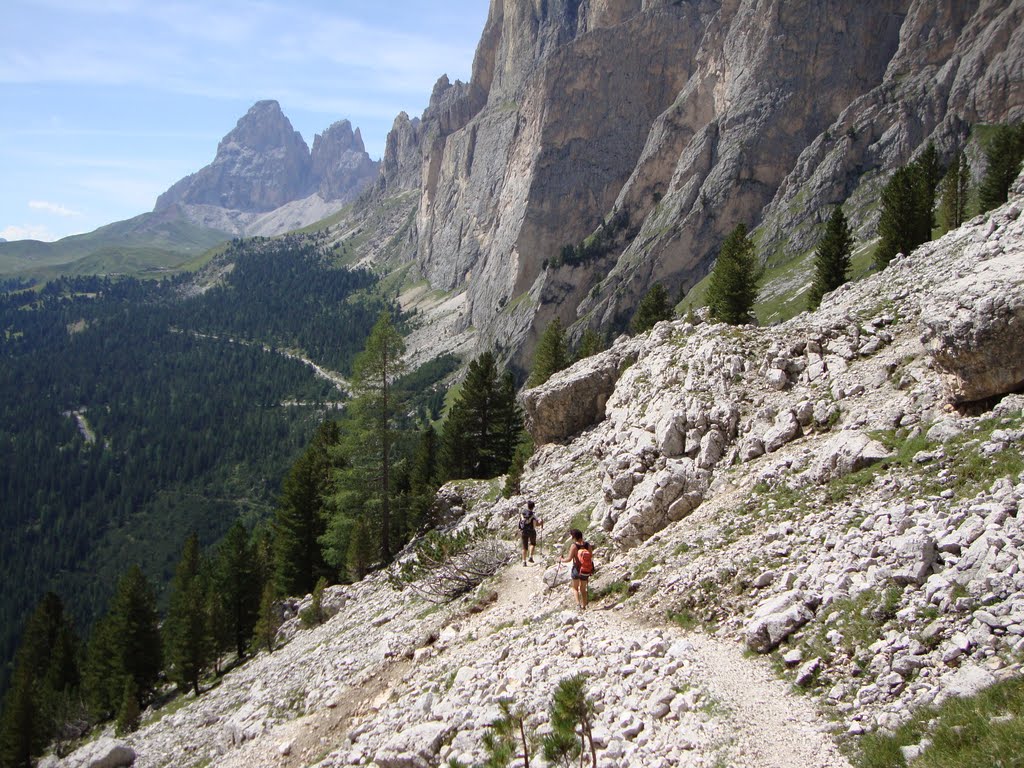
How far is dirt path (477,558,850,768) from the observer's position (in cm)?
1024

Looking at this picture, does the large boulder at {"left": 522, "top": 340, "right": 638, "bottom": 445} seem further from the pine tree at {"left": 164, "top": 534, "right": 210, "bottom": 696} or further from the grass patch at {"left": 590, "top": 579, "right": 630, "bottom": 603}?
the pine tree at {"left": 164, "top": 534, "right": 210, "bottom": 696}

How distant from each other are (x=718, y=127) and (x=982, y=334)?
149460mm

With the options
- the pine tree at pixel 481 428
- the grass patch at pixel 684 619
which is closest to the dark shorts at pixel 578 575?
the grass patch at pixel 684 619

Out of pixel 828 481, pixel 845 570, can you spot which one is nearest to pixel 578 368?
pixel 828 481

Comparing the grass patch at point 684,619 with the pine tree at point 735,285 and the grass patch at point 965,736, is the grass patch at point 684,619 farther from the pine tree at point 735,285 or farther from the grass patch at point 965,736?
the pine tree at point 735,285

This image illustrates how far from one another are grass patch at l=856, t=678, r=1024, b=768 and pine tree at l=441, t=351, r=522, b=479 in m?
46.9

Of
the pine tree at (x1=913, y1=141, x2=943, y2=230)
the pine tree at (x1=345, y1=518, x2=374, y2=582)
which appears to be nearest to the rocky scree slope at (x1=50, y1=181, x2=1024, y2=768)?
the pine tree at (x1=345, y1=518, x2=374, y2=582)

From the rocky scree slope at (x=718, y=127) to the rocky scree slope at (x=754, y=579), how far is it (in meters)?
100

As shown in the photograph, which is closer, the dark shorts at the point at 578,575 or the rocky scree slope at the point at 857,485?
the rocky scree slope at the point at 857,485

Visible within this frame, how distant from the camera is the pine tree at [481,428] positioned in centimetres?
5672

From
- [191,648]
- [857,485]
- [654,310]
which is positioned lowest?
[191,648]

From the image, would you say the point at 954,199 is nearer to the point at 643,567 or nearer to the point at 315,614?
the point at 643,567

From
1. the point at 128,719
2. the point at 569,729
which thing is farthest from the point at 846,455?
the point at 128,719

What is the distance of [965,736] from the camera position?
8.87m
